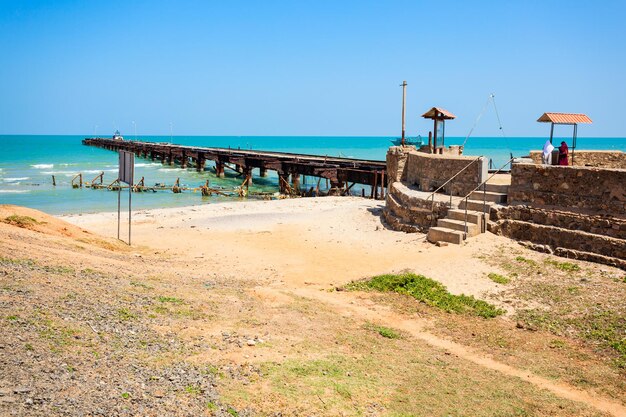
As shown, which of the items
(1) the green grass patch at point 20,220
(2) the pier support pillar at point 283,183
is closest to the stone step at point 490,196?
(1) the green grass patch at point 20,220

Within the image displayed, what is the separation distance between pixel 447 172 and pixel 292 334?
35.6ft

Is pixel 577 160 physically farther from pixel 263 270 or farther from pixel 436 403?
pixel 436 403

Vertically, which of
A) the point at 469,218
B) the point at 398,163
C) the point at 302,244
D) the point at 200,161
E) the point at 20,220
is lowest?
the point at 302,244

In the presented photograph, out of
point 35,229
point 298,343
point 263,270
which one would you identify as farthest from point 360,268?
point 35,229

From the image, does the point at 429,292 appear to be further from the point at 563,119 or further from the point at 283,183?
the point at 283,183

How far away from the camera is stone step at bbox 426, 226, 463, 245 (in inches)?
553

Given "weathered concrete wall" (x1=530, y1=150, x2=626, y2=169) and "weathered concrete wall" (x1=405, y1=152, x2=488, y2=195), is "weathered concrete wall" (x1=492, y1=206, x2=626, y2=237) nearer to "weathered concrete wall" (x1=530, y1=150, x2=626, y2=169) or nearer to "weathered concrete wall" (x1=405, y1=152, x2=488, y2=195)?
"weathered concrete wall" (x1=405, y1=152, x2=488, y2=195)

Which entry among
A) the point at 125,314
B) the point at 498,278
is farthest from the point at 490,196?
the point at 125,314

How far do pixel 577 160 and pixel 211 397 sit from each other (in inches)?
715

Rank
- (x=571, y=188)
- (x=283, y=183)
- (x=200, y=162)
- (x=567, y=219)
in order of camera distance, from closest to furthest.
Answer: (x=567, y=219), (x=571, y=188), (x=283, y=183), (x=200, y=162)

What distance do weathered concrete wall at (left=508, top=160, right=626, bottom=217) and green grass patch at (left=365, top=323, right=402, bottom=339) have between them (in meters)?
6.60

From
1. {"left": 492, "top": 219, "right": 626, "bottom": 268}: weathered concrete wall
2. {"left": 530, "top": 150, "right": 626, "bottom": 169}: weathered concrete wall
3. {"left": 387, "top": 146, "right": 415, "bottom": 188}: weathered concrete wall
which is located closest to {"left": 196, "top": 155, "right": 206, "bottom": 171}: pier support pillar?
{"left": 387, "top": 146, "right": 415, "bottom": 188}: weathered concrete wall

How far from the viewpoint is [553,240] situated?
515 inches

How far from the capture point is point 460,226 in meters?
14.4
